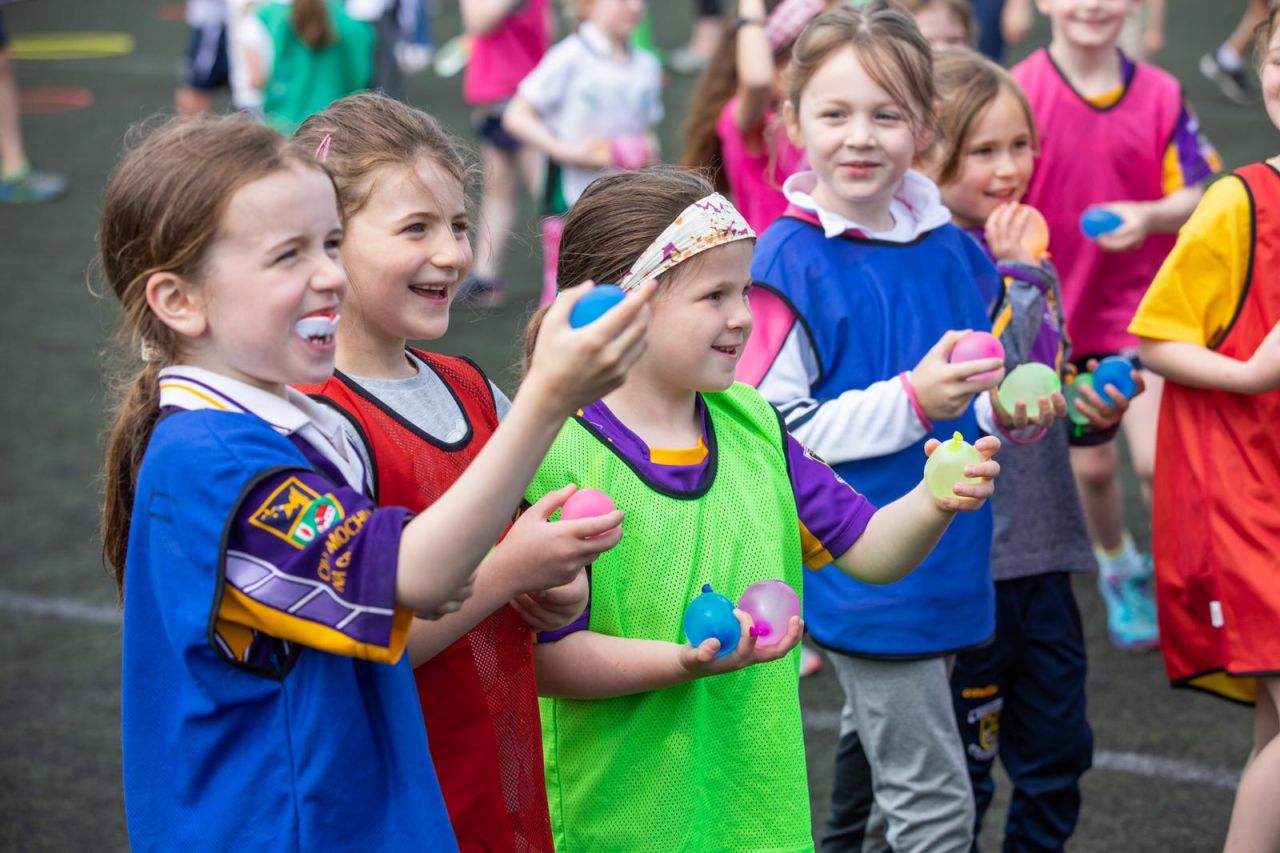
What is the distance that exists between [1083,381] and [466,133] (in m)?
9.35

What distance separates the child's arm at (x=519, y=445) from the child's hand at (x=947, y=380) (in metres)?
1.13

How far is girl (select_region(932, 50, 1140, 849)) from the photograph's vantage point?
364cm

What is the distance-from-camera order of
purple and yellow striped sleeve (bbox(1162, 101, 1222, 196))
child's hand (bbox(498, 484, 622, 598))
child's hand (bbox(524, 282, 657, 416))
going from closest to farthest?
child's hand (bbox(524, 282, 657, 416))
child's hand (bbox(498, 484, 622, 598))
purple and yellow striped sleeve (bbox(1162, 101, 1222, 196))

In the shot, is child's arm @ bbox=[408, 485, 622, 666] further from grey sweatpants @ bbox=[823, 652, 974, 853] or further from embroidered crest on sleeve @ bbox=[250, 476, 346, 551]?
grey sweatpants @ bbox=[823, 652, 974, 853]

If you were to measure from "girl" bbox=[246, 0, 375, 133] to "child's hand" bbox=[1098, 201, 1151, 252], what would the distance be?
16.1 feet

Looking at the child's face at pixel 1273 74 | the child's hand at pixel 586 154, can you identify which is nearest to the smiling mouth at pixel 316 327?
the child's face at pixel 1273 74

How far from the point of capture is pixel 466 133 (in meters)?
12.3

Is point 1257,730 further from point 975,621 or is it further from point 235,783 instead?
point 235,783

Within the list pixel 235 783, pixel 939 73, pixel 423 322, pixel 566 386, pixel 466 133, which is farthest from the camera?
pixel 466 133

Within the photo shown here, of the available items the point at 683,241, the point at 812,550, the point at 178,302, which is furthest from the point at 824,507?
the point at 178,302

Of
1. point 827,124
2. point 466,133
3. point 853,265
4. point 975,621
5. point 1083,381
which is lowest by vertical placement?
point 466,133

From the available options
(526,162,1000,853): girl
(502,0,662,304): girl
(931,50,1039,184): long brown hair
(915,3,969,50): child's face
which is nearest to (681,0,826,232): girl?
(915,3,969,50): child's face

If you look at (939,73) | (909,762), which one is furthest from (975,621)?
(939,73)

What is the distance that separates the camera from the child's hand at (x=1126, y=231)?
424cm
